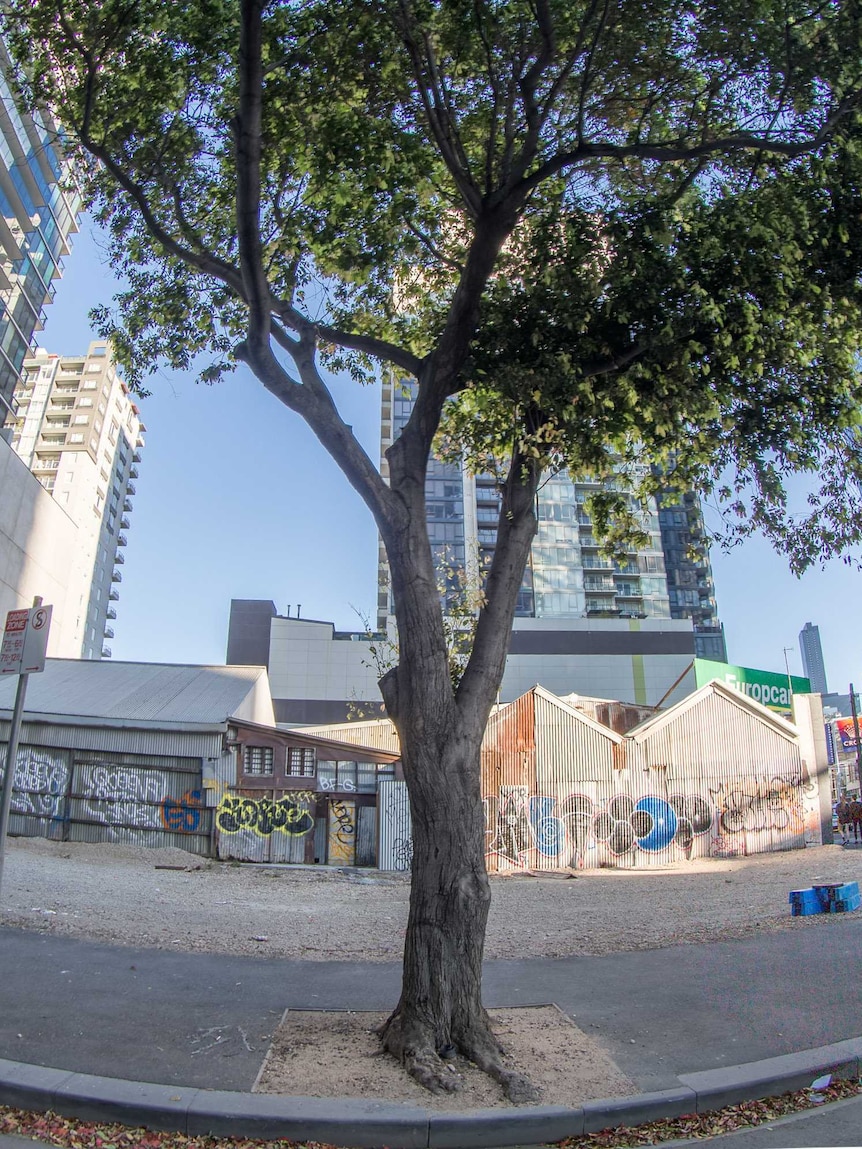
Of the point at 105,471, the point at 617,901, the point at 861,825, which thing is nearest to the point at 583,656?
the point at 861,825

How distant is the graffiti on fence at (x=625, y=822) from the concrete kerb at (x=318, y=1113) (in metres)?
17.2

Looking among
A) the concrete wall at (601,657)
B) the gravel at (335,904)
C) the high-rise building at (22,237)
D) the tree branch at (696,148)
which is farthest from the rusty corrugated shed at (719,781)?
the high-rise building at (22,237)

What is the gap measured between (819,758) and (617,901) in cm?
1634

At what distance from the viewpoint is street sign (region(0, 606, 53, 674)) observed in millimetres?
5961

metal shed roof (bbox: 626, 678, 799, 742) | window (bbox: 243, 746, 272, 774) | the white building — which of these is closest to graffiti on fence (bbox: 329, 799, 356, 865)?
window (bbox: 243, 746, 272, 774)

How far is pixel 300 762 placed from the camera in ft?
68.1

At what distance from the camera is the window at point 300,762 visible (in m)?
20.6

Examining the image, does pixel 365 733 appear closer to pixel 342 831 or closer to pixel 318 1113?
pixel 342 831

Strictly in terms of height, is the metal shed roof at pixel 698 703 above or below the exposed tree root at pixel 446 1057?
above

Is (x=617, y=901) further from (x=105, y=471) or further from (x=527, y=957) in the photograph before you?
(x=105, y=471)

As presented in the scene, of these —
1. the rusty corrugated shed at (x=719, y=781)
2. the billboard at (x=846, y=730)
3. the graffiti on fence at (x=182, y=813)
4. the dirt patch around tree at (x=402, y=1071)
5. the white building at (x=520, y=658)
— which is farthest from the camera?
the billboard at (x=846, y=730)

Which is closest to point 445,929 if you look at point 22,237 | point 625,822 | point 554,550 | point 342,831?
point 342,831

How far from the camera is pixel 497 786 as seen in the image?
2258 cm

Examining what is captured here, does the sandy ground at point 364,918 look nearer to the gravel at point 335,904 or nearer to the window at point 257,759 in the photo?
the gravel at point 335,904
